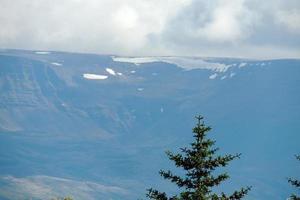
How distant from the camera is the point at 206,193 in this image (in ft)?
80.5

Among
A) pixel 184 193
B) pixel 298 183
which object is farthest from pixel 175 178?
pixel 298 183

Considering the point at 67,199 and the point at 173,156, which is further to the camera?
the point at 67,199

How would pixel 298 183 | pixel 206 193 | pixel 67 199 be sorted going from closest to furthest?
pixel 206 193
pixel 298 183
pixel 67 199

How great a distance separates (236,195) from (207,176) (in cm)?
122

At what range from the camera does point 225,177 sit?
25.5m

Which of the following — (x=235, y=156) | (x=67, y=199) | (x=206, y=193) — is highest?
(x=67, y=199)

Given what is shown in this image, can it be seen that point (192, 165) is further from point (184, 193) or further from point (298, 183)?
Result: point (298, 183)

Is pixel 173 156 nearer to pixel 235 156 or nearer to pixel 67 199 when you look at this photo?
pixel 235 156

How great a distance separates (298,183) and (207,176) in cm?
600

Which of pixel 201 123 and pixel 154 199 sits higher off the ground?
pixel 201 123

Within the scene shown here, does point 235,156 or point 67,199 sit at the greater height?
point 67,199

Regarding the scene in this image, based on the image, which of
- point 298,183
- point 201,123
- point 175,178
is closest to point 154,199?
point 175,178

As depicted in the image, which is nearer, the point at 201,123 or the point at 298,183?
the point at 201,123

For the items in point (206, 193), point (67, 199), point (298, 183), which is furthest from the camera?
point (67, 199)
